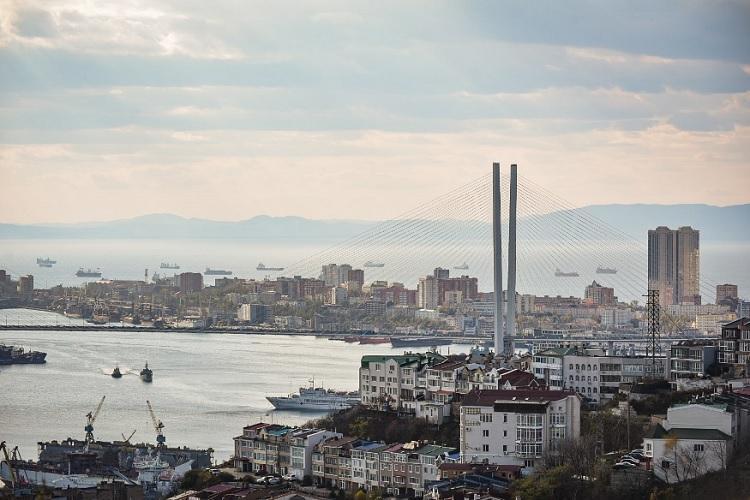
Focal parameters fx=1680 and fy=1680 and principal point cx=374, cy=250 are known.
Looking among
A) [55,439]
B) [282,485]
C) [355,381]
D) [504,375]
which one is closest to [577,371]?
[504,375]

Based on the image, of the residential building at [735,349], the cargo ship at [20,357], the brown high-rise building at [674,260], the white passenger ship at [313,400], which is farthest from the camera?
the brown high-rise building at [674,260]

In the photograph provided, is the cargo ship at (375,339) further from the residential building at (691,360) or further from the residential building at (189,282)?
the residential building at (189,282)

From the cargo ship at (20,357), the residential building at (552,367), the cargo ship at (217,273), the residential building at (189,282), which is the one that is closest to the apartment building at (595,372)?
the residential building at (552,367)

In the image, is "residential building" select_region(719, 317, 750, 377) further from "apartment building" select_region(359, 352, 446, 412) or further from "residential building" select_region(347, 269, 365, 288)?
"residential building" select_region(347, 269, 365, 288)

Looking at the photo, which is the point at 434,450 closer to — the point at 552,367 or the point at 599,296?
→ the point at 552,367

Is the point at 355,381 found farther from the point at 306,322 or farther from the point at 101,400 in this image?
the point at 306,322

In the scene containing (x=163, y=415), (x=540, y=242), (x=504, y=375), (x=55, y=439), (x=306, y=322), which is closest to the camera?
(x=504, y=375)
